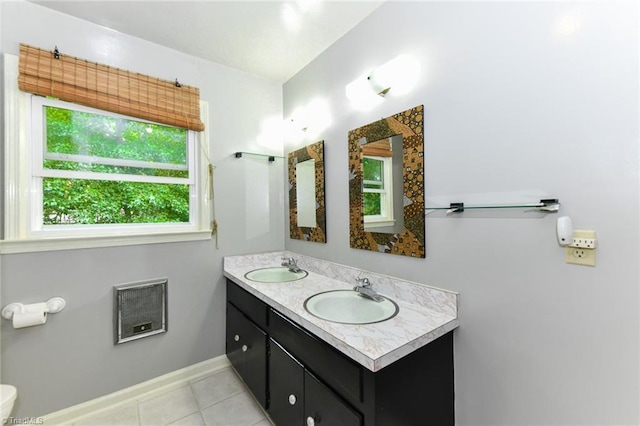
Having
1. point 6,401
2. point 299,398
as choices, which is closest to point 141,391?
point 6,401

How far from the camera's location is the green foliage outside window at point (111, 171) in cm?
169

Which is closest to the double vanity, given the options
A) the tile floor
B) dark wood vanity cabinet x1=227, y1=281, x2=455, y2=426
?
dark wood vanity cabinet x1=227, y1=281, x2=455, y2=426

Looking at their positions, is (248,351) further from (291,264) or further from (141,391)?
(141,391)

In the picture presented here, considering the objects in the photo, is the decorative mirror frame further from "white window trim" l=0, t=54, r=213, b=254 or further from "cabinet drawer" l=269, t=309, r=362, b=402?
"white window trim" l=0, t=54, r=213, b=254

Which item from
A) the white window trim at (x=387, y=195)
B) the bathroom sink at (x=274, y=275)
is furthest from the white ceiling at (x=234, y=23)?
the bathroom sink at (x=274, y=275)

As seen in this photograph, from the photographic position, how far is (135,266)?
73.9 inches

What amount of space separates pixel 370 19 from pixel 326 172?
1.03 m

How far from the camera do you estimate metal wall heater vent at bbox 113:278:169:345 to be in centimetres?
181

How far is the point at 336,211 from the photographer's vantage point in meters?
1.97

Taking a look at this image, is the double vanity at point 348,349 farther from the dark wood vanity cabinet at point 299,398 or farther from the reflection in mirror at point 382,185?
the reflection in mirror at point 382,185

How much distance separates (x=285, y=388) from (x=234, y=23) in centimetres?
227

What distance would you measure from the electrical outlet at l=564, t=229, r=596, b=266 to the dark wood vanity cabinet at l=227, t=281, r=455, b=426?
24.4 inches

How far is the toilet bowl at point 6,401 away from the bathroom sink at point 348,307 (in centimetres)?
152

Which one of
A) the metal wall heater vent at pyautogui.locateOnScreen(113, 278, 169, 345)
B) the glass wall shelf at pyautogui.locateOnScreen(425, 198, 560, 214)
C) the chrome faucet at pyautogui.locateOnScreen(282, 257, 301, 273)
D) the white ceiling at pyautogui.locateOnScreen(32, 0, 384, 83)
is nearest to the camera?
the glass wall shelf at pyautogui.locateOnScreen(425, 198, 560, 214)
